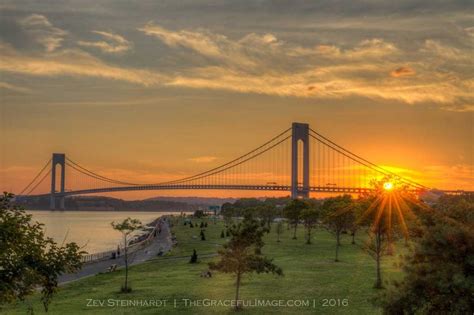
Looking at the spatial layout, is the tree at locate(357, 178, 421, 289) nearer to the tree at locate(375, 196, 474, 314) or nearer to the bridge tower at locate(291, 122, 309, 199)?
the tree at locate(375, 196, 474, 314)

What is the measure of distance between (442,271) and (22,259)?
12.6 metres

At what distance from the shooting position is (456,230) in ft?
62.1

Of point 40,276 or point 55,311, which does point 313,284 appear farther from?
point 40,276

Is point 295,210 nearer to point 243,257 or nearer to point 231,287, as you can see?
point 231,287

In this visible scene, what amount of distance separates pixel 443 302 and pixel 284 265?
32.4m

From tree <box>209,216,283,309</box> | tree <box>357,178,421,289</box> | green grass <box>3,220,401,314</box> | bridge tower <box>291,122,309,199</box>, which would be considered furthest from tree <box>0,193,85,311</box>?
bridge tower <box>291,122,309,199</box>

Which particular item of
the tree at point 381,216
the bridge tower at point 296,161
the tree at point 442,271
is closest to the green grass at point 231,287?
the tree at point 381,216

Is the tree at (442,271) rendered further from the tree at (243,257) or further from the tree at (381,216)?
the tree at (381,216)

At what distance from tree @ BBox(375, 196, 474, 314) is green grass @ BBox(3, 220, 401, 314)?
11.1 m

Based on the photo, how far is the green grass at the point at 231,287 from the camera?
32.8m

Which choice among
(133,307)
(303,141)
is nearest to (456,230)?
(133,307)

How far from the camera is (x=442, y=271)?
62.3 feet

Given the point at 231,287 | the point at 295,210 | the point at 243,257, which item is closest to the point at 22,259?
the point at 243,257

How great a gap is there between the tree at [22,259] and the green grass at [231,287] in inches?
567
